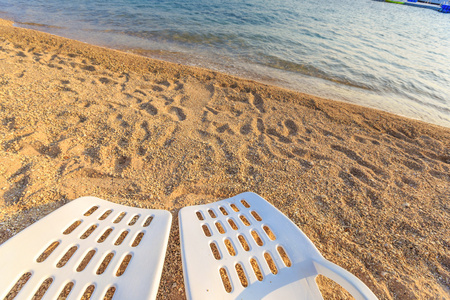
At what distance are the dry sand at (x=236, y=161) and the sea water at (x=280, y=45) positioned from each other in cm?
205

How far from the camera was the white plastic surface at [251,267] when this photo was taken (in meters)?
1.07

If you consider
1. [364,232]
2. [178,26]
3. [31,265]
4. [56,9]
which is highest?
[56,9]

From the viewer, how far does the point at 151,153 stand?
94.6 inches

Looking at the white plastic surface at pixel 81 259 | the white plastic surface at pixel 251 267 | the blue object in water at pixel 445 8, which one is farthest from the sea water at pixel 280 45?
the blue object in water at pixel 445 8

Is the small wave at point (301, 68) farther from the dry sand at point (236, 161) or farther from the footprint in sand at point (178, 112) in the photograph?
the footprint in sand at point (178, 112)

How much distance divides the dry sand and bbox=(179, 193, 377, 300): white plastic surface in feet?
1.18

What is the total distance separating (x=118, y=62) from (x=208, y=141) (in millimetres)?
3327

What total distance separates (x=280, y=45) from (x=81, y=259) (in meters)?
7.85

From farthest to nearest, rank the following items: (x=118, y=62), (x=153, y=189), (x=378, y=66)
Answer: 1. (x=378, y=66)
2. (x=118, y=62)
3. (x=153, y=189)

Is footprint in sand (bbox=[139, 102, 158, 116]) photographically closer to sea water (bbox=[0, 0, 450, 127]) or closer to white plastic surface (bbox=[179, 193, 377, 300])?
white plastic surface (bbox=[179, 193, 377, 300])

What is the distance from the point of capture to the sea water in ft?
17.6

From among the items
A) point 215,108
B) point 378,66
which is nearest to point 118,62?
point 215,108

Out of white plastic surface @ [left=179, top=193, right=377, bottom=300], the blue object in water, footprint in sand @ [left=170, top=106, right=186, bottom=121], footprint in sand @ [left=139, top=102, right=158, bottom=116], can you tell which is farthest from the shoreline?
the blue object in water

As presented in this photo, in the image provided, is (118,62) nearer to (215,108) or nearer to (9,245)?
(215,108)
